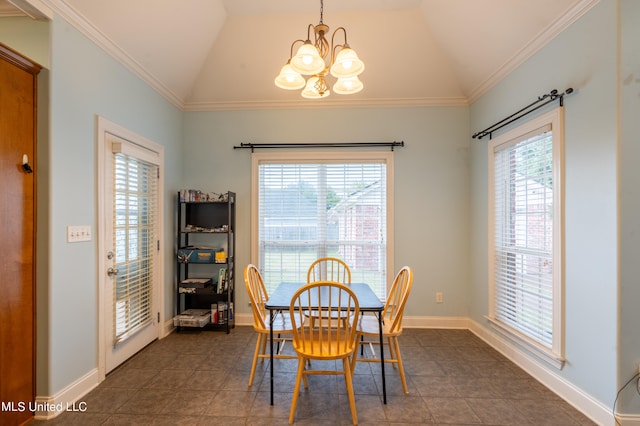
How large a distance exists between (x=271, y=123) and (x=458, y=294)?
3118mm

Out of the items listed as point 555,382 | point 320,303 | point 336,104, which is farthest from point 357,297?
point 336,104

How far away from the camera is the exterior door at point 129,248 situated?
2328 millimetres

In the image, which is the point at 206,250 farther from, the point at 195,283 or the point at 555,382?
the point at 555,382

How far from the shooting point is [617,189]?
5.58 feet

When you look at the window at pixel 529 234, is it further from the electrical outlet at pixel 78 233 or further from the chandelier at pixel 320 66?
the electrical outlet at pixel 78 233

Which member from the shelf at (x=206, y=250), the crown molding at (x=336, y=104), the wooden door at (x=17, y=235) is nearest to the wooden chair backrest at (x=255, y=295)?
the shelf at (x=206, y=250)

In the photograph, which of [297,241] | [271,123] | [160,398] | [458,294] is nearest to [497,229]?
[458,294]

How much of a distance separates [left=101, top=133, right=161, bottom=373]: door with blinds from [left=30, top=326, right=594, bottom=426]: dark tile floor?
24cm

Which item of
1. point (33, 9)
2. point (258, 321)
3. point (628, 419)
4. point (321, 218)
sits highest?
point (33, 9)

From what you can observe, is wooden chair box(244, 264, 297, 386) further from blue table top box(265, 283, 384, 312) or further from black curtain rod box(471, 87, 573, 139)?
black curtain rod box(471, 87, 573, 139)

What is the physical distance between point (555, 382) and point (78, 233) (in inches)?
145

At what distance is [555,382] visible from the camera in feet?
7.04

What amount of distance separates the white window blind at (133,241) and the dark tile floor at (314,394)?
15.9 inches

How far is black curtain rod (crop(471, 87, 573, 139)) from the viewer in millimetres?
2074
